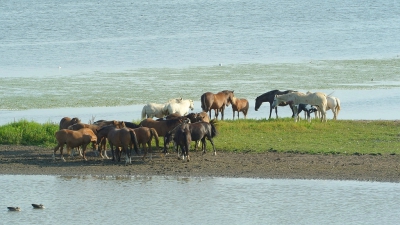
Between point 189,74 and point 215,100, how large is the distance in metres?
12.6

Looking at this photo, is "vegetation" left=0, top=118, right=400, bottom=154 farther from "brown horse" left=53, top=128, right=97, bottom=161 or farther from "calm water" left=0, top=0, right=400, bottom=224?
"calm water" left=0, top=0, right=400, bottom=224

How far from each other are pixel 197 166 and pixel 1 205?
422 cm

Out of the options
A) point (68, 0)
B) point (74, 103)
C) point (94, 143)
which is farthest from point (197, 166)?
point (68, 0)

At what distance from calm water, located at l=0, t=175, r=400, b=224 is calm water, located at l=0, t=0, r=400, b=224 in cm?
2

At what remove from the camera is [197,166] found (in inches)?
661

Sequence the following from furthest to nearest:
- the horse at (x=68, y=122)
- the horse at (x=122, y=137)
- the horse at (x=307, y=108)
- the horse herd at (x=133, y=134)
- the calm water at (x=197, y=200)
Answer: the horse at (x=307, y=108) → the horse at (x=68, y=122) → the horse herd at (x=133, y=134) → the horse at (x=122, y=137) → the calm water at (x=197, y=200)

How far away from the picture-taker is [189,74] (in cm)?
3559

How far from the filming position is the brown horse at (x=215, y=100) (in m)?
22.8

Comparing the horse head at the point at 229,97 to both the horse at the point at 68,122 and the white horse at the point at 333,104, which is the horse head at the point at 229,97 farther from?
the horse at the point at 68,122

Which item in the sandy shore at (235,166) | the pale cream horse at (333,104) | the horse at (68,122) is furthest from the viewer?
the pale cream horse at (333,104)

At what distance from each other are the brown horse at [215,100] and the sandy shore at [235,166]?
481cm

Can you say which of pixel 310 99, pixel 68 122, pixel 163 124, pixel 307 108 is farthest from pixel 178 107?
pixel 310 99

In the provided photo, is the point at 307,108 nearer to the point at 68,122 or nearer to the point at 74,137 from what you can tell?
the point at 68,122

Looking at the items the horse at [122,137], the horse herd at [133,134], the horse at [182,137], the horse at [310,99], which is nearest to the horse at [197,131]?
the horse herd at [133,134]
